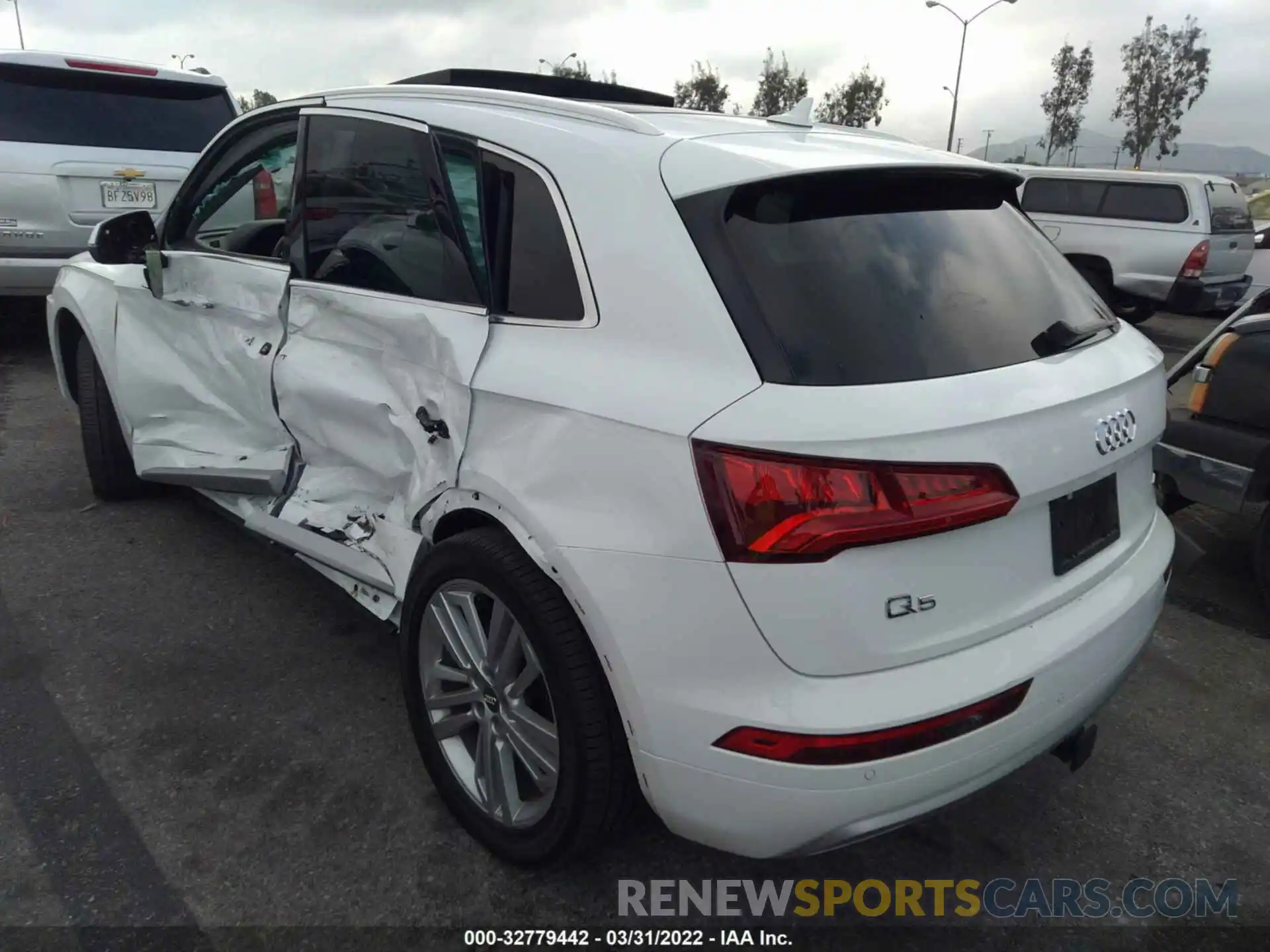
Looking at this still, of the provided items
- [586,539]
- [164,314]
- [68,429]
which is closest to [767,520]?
[586,539]

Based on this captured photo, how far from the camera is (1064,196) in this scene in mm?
12047

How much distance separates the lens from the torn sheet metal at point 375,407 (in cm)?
233

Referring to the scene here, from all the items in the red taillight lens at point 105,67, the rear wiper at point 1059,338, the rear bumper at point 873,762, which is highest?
the red taillight lens at point 105,67

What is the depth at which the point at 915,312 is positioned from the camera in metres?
1.93

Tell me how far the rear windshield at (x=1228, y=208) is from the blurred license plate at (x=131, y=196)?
10819 millimetres

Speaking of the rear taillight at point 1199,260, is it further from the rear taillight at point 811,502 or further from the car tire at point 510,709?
the car tire at point 510,709

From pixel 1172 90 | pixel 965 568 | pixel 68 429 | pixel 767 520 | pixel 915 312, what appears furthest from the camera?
pixel 1172 90

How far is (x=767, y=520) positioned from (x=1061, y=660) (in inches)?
29.9

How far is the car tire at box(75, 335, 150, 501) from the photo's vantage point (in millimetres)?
4266

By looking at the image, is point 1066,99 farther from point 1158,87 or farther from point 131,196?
point 131,196

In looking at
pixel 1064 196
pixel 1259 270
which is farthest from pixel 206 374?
pixel 1259 270

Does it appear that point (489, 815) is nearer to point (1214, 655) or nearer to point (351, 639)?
point (351, 639)

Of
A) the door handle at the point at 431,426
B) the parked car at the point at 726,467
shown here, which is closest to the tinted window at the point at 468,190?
the parked car at the point at 726,467

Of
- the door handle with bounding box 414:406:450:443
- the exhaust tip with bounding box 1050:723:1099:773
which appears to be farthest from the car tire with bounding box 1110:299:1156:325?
the door handle with bounding box 414:406:450:443
